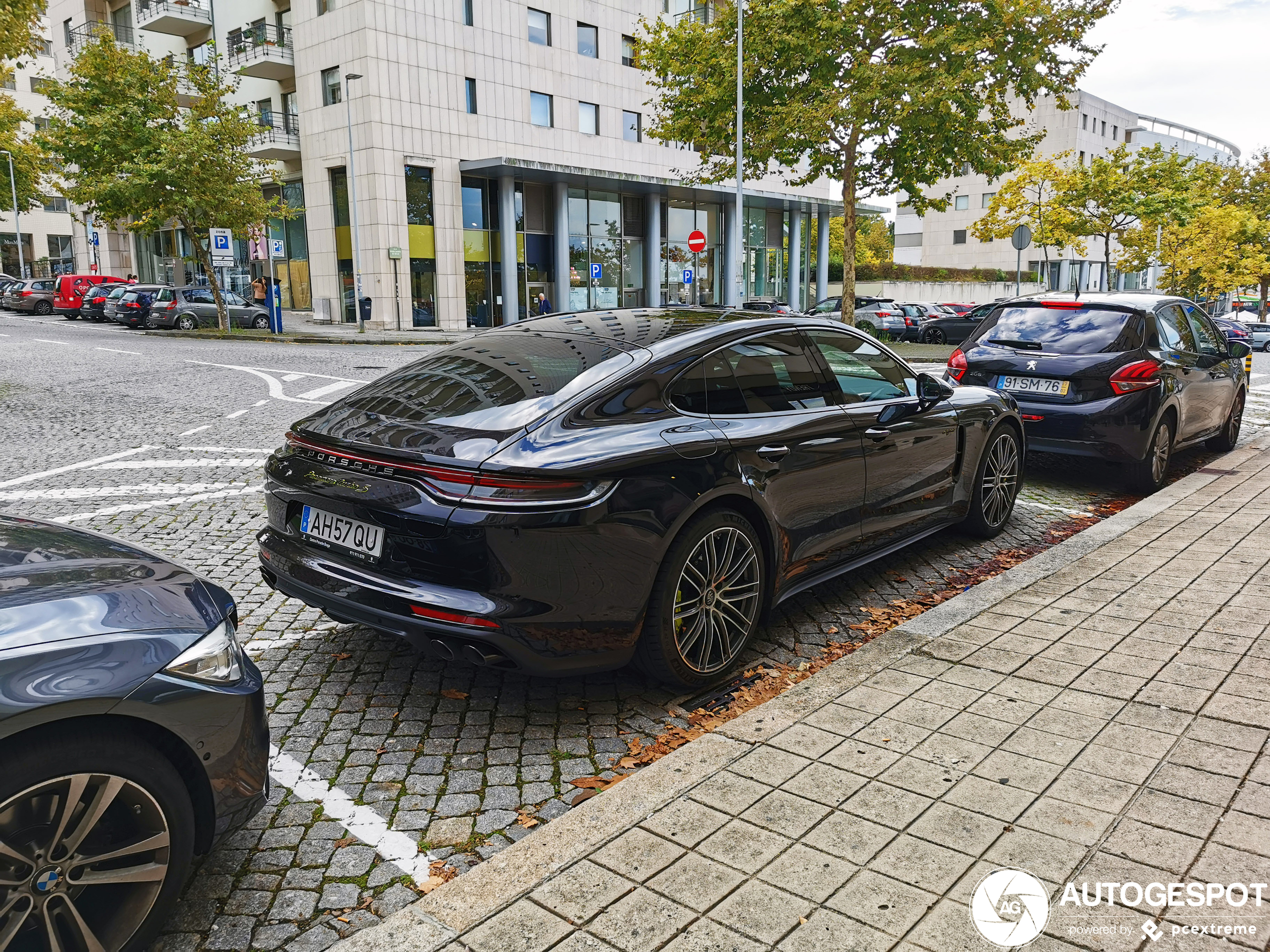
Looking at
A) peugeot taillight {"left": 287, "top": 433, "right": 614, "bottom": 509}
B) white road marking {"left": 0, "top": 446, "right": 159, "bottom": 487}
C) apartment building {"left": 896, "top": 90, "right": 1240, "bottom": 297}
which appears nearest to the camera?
peugeot taillight {"left": 287, "top": 433, "right": 614, "bottom": 509}

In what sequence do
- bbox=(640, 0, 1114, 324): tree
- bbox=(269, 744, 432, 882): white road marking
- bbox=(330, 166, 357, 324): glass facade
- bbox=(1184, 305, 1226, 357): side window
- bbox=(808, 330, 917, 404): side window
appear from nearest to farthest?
bbox=(269, 744, 432, 882): white road marking → bbox=(808, 330, 917, 404): side window → bbox=(1184, 305, 1226, 357): side window → bbox=(640, 0, 1114, 324): tree → bbox=(330, 166, 357, 324): glass facade

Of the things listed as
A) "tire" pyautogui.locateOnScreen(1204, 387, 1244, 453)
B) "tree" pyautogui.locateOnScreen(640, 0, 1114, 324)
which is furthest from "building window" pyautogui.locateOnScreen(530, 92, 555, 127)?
"tire" pyautogui.locateOnScreen(1204, 387, 1244, 453)

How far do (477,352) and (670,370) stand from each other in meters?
→ 1.02

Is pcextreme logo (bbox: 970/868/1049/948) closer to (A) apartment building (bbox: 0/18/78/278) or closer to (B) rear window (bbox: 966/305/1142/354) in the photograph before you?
(B) rear window (bbox: 966/305/1142/354)

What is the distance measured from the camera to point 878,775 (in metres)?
3.24

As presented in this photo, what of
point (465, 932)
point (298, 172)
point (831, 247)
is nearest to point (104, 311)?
point (298, 172)

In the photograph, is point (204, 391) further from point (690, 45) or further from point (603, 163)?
point (603, 163)

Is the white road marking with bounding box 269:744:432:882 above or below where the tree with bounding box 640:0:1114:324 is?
below

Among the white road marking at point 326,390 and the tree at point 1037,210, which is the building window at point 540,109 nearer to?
the tree at point 1037,210

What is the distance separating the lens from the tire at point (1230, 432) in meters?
9.95

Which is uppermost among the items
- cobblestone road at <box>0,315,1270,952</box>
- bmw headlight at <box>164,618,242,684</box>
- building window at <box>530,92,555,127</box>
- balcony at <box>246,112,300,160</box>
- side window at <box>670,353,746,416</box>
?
building window at <box>530,92,555,127</box>

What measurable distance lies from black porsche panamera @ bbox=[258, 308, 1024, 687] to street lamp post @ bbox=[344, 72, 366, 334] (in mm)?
30193

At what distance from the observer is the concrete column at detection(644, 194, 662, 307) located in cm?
4356

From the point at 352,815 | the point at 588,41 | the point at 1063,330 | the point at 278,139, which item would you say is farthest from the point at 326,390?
the point at 588,41
